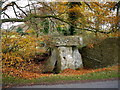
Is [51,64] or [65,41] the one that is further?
→ [51,64]

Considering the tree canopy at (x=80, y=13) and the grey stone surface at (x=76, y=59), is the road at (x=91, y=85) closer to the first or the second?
the tree canopy at (x=80, y=13)

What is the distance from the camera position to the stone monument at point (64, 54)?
5828mm

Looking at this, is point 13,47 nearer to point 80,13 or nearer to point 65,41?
point 65,41

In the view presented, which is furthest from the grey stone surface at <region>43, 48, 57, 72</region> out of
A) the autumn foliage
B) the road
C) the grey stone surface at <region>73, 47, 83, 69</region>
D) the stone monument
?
the road

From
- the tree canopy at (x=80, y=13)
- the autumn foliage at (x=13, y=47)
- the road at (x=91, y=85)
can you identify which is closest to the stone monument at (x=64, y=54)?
the tree canopy at (x=80, y=13)

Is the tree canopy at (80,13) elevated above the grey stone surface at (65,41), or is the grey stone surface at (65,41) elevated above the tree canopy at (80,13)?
the tree canopy at (80,13)

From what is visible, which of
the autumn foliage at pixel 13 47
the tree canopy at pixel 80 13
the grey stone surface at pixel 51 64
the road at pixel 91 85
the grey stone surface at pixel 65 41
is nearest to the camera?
the road at pixel 91 85

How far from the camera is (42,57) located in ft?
23.6

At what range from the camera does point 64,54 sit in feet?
19.2

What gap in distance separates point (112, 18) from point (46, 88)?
4.33 metres

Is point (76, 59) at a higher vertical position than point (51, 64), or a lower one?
higher

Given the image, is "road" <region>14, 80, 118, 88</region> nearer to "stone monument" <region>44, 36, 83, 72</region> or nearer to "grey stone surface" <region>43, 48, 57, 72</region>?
"stone monument" <region>44, 36, 83, 72</region>

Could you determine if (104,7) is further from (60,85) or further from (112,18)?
(60,85)

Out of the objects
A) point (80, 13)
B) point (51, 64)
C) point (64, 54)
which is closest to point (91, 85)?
point (64, 54)
